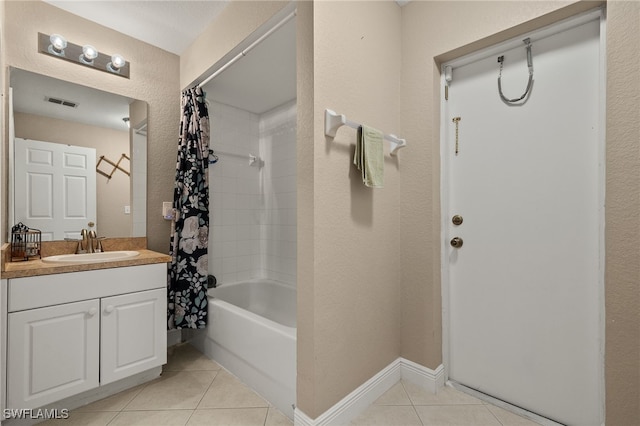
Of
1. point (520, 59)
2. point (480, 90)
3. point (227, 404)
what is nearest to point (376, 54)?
point (480, 90)

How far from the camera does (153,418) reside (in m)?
1.51

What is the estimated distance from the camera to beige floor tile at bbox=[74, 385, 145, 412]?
159cm

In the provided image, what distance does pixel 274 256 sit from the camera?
304cm

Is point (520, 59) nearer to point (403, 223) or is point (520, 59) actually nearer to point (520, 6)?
point (520, 6)

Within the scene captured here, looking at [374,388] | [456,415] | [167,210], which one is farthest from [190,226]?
[456,415]

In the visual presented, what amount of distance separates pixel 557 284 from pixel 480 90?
1.13 metres

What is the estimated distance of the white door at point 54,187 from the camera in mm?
1734

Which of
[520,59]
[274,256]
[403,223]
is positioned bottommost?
[274,256]

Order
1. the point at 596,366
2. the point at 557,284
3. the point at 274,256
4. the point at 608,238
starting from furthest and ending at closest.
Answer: the point at 274,256
the point at 557,284
the point at 596,366
the point at 608,238

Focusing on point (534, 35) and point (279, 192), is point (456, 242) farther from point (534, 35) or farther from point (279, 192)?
point (279, 192)

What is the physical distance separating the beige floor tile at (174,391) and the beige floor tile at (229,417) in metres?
0.12

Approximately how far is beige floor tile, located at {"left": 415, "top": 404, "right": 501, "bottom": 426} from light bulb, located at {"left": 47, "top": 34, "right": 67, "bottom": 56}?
3076mm

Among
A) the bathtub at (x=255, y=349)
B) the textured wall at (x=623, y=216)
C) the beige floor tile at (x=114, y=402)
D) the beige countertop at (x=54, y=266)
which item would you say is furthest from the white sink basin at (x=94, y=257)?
the textured wall at (x=623, y=216)

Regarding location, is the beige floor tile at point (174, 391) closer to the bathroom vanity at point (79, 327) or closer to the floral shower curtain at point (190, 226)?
the bathroom vanity at point (79, 327)
